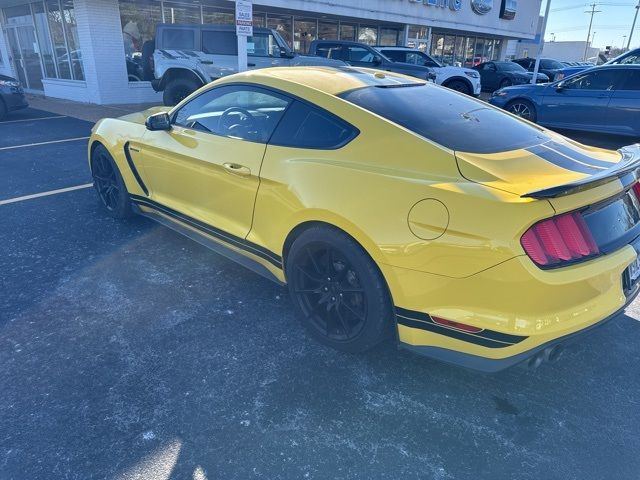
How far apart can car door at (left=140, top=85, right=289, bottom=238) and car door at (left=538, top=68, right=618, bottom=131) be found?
26.9ft

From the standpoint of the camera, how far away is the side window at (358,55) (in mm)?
13773

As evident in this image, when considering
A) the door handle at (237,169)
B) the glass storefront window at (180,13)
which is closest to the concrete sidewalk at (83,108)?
the glass storefront window at (180,13)

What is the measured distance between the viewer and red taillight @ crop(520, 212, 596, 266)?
1.96 metres

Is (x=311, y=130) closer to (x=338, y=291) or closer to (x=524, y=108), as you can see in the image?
(x=338, y=291)

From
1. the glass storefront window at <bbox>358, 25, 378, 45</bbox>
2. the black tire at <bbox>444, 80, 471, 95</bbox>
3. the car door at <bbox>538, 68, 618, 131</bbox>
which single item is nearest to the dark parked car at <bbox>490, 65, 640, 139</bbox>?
the car door at <bbox>538, 68, 618, 131</bbox>

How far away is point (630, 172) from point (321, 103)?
168 cm

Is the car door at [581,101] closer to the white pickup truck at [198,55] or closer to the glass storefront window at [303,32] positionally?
the white pickup truck at [198,55]

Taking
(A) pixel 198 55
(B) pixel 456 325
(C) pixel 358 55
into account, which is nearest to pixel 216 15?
(A) pixel 198 55

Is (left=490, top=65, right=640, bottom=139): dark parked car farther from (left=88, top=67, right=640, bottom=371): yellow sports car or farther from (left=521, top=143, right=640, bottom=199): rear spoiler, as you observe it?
(left=521, top=143, right=640, bottom=199): rear spoiler

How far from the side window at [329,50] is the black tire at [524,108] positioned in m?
5.65

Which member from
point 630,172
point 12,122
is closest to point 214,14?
point 12,122

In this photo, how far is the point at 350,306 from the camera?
2.59 m

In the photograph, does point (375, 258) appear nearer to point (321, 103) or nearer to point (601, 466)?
point (321, 103)

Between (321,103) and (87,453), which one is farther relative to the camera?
(321,103)
